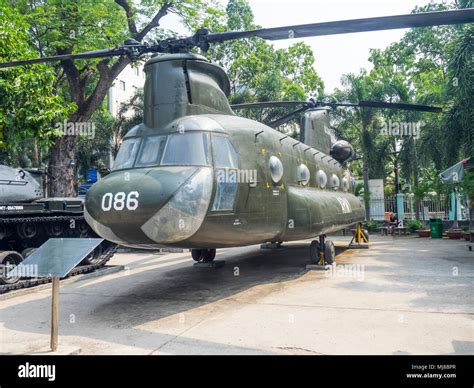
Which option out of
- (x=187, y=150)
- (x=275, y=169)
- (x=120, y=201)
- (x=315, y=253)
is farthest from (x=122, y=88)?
(x=120, y=201)

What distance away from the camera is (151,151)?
7035 millimetres

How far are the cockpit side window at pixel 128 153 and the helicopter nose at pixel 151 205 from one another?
52 centimetres

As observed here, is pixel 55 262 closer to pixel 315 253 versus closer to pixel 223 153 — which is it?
pixel 223 153

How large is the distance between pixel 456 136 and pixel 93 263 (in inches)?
532

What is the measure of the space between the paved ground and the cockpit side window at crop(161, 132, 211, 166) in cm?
239

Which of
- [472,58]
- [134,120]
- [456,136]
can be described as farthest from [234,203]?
[134,120]

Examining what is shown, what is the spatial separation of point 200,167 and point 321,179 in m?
5.60

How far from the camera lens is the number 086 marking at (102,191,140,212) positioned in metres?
6.08

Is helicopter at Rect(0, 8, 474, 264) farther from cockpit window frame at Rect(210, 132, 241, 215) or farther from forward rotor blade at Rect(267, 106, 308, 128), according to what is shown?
forward rotor blade at Rect(267, 106, 308, 128)

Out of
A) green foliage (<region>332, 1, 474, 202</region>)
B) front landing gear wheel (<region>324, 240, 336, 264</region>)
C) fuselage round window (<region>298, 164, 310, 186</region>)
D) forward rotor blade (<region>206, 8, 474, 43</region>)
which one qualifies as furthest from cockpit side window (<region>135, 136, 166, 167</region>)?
green foliage (<region>332, 1, 474, 202</region>)

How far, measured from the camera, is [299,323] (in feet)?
19.0

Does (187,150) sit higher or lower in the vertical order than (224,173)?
higher

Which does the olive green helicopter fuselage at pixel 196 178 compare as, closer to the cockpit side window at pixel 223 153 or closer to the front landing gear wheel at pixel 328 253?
the cockpit side window at pixel 223 153
